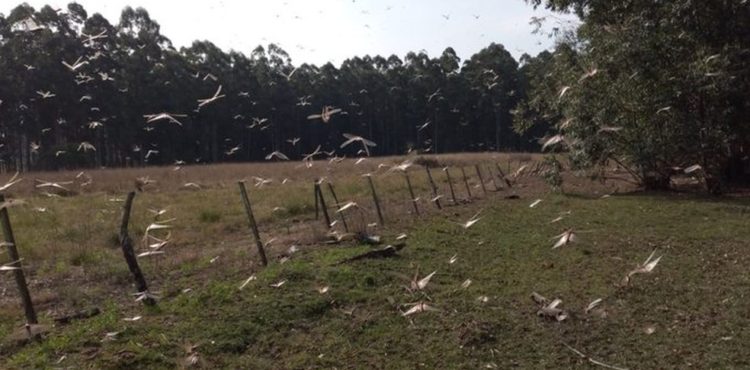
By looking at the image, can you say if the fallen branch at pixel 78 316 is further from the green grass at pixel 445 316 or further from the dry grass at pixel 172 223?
the dry grass at pixel 172 223

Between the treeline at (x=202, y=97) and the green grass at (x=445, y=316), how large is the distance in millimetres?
19284

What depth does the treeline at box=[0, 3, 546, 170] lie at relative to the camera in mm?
45906

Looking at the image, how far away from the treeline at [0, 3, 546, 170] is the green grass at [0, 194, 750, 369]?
→ 19.3 m

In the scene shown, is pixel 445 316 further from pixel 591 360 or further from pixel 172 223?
pixel 172 223

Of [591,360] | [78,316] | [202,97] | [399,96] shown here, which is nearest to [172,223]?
[78,316]

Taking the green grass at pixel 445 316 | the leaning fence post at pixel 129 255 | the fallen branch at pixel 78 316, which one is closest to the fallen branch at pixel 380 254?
the green grass at pixel 445 316

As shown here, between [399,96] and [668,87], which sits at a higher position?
[399,96]

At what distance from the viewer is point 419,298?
8375 millimetres

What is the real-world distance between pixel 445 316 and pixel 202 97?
54.0 meters

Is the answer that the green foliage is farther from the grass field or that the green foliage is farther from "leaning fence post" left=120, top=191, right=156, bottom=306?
"leaning fence post" left=120, top=191, right=156, bottom=306

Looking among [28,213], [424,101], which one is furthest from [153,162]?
[28,213]

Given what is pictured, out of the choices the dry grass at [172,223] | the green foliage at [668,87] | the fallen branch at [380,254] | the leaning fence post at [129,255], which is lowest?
the dry grass at [172,223]

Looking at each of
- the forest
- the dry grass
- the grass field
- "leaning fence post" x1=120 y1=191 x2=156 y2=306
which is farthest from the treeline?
"leaning fence post" x1=120 y1=191 x2=156 y2=306

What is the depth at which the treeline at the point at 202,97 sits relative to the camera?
151ft
